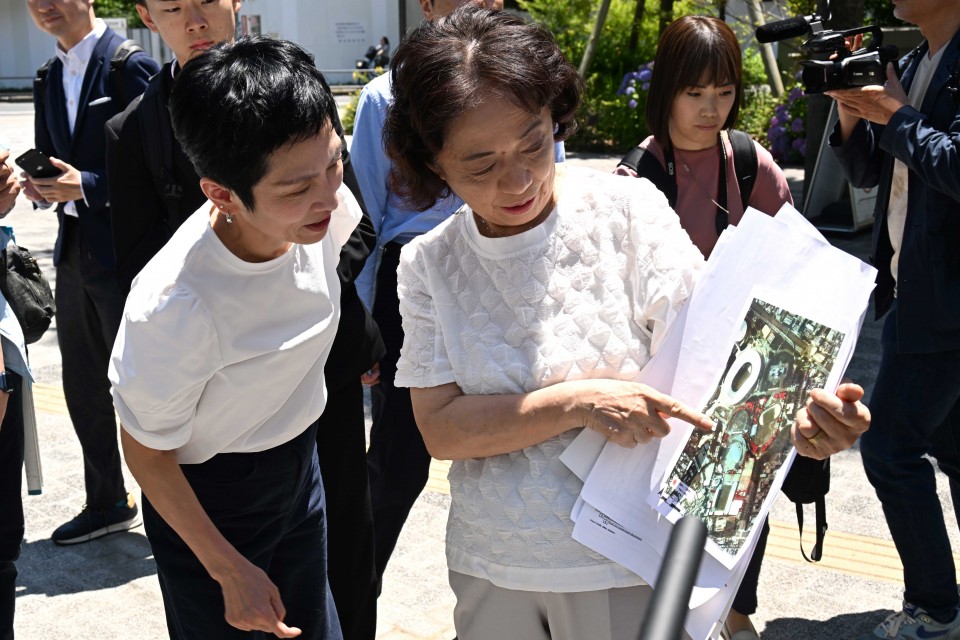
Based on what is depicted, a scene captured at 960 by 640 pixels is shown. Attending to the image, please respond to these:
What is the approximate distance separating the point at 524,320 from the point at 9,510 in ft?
5.52

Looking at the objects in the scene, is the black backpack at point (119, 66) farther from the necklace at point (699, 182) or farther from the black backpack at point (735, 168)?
the necklace at point (699, 182)

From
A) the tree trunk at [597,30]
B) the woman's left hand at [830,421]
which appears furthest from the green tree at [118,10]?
the woman's left hand at [830,421]

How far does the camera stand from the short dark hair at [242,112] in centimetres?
201

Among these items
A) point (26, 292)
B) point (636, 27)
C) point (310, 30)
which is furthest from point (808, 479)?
point (310, 30)

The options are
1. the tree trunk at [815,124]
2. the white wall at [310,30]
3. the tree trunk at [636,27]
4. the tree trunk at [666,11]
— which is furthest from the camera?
the white wall at [310,30]

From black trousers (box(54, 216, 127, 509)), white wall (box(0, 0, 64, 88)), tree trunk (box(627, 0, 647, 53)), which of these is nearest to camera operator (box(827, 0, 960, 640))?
black trousers (box(54, 216, 127, 509))

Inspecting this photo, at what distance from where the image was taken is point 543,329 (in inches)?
74.4

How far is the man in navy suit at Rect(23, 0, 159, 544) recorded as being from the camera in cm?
409

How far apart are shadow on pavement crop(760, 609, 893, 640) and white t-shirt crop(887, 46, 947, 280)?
1.15 m

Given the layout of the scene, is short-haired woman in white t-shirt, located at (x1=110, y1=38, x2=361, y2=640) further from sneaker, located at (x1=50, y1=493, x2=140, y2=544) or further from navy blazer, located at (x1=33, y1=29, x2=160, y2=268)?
sneaker, located at (x1=50, y1=493, x2=140, y2=544)

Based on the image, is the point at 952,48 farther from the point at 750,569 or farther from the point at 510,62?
the point at 510,62

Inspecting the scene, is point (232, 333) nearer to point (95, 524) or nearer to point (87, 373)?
point (87, 373)

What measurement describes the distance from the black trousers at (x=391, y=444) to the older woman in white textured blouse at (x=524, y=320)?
1389 millimetres

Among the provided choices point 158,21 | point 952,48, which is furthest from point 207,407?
point 952,48
